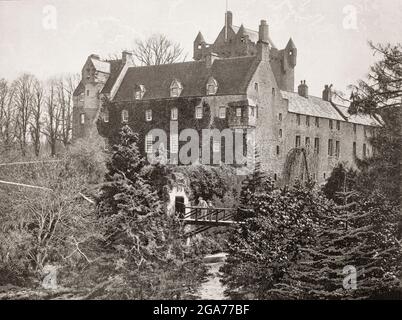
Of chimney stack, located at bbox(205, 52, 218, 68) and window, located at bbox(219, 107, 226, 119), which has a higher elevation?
chimney stack, located at bbox(205, 52, 218, 68)

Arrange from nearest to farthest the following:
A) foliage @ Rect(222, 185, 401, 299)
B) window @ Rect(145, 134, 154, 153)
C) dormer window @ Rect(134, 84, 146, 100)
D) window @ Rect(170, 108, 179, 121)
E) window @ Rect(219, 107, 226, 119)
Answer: foliage @ Rect(222, 185, 401, 299)
window @ Rect(145, 134, 154, 153)
window @ Rect(219, 107, 226, 119)
window @ Rect(170, 108, 179, 121)
dormer window @ Rect(134, 84, 146, 100)

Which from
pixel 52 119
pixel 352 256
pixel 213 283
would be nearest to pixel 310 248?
pixel 352 256

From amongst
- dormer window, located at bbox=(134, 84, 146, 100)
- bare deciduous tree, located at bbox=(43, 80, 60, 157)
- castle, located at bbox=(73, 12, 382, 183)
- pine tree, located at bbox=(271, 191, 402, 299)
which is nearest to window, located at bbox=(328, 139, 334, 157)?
castle, located at bbox=(73, 12, 382, 183)

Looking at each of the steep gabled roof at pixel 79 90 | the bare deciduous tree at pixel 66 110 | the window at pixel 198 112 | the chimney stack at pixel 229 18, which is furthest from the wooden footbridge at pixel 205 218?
the steep gabled roof at pixel 79 90

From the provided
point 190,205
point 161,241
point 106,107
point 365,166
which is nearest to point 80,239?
point 161,241

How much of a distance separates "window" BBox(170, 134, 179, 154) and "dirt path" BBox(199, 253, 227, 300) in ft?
21.5

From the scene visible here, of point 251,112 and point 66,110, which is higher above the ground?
point 66,110

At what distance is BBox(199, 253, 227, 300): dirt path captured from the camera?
1414cm

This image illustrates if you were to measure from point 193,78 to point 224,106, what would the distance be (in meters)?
2.68

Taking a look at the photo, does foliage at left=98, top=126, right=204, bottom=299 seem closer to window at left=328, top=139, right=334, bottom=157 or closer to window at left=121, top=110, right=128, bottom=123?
window at left=121, top=110, right=128, bottom=123

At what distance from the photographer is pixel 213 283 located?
48.7ft

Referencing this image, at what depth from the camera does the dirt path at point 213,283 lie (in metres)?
14.1

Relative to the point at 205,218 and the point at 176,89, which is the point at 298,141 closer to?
the point at 176,89
